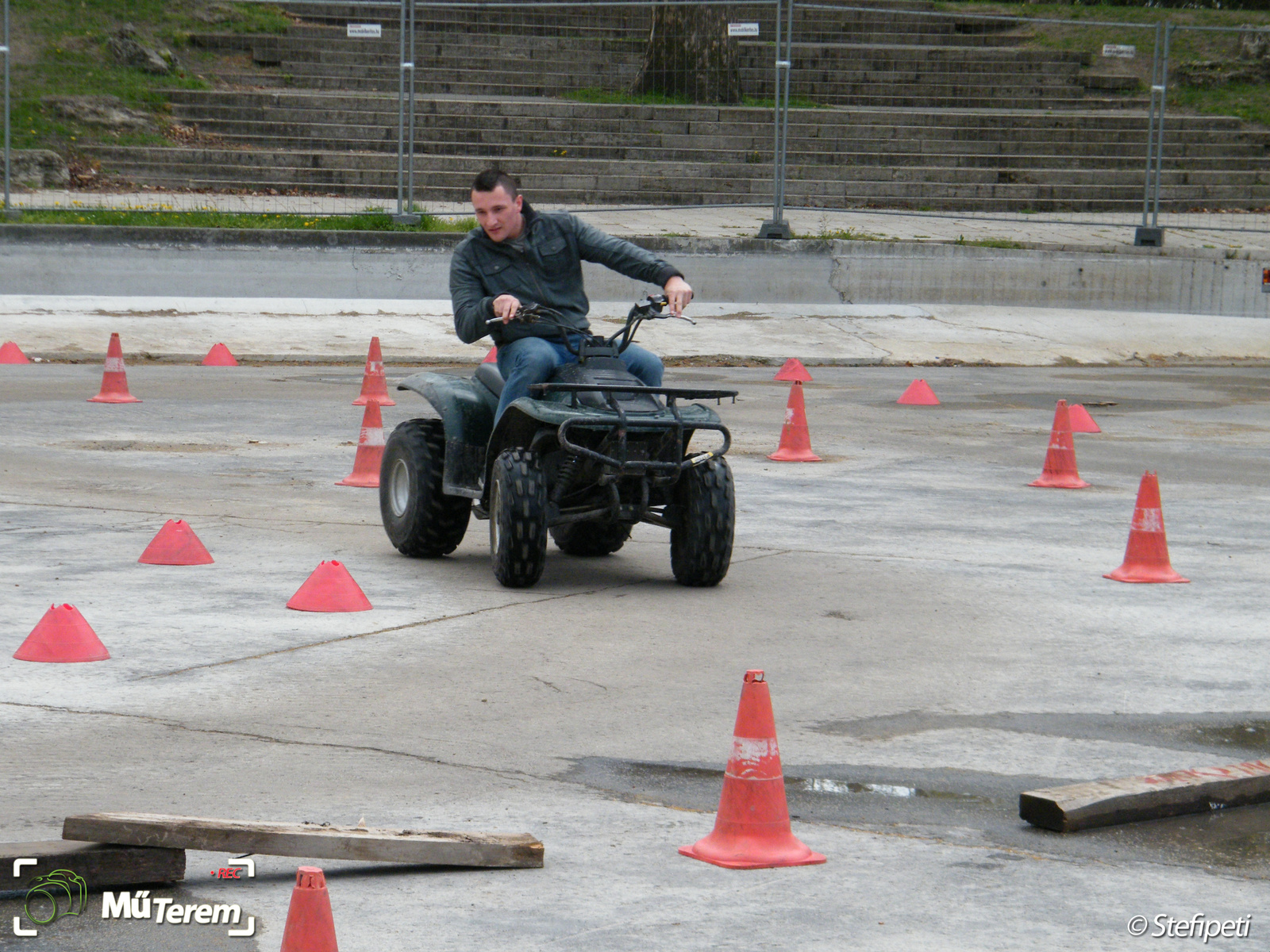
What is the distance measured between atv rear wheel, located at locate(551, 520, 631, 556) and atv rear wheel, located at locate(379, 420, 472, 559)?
49cm

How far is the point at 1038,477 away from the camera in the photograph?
1037 centimetres

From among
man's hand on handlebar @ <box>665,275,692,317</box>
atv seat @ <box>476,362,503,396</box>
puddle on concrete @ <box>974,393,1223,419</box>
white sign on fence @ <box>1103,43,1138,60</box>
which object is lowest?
puddle on concrete @ <box>974,393,1223,419</box>

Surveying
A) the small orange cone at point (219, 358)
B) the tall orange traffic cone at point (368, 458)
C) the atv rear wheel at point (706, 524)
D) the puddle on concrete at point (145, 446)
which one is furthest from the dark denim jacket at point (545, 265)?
the small orange cone at point (219, 358)

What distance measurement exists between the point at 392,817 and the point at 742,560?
12.2 ft

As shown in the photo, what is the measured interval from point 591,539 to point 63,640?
2892 mm

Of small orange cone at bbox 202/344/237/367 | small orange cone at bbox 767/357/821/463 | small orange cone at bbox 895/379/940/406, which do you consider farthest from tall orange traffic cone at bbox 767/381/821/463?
small orange cone at bbox 202/344/237/367

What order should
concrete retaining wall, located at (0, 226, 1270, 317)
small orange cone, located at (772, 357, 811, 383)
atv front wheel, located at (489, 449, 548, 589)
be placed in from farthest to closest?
Result: concrete retaining wall, located at (0, 226, 1270, 317)
small orange cone, located at (772, 357, 811, 383)
atv front wheel, located at (489, 449, 548, 589)

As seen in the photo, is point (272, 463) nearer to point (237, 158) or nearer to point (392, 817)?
point (392, 817)

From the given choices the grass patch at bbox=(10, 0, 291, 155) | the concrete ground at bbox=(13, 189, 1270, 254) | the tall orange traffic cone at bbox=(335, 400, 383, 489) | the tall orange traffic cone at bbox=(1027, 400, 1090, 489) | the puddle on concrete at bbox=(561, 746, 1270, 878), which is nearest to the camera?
the puddle on concrete at bbox=(561, 746, 1270, 878)

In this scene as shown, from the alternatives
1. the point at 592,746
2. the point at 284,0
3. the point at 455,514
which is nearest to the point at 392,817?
the point at 592,746

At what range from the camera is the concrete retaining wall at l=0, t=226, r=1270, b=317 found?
54.9 feet

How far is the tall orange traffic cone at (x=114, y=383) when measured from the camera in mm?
12477

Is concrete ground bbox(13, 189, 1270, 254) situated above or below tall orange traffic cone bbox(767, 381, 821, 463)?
above

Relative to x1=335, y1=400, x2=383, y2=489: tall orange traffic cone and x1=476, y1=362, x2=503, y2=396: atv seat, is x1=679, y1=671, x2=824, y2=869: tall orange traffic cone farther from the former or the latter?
x1=335, y1=400, x2=383, y2=489: tall orange traffic cone
